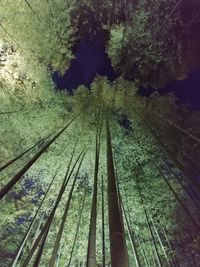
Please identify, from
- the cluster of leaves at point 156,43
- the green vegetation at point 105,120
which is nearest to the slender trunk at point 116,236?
the green vegetation at point 105,120

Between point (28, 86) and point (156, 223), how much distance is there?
528 centimetres

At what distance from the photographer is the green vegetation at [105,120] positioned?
8.37m

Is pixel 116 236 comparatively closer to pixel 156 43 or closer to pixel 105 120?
pixel 156 43

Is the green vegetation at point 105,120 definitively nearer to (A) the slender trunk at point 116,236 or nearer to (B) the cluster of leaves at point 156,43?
(B) the cluster of leaves at point 156,43

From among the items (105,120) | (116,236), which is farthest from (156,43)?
(116,236)

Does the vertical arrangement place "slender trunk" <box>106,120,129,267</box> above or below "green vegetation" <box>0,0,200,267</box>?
below

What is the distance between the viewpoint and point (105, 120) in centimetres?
952

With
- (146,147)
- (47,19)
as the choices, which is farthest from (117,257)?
(47,19)

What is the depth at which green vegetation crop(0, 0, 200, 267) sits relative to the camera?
8367 mm

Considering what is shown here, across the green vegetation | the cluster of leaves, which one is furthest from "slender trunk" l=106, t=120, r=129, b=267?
the cluster of leaves

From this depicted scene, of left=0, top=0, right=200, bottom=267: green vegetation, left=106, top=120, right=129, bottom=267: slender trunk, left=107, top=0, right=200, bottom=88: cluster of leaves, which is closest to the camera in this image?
left=106, top=120, right=129, bottom=267: slender trunk

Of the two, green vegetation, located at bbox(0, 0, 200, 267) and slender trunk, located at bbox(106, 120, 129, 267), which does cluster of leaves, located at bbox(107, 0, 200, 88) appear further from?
slender trunk, located at bbox(106, 120, 129, 267)

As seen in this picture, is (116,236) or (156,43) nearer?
(116,236)

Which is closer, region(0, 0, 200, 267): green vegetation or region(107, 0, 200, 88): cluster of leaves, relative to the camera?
region(107, 0, 200, 88): cluster of leaves
